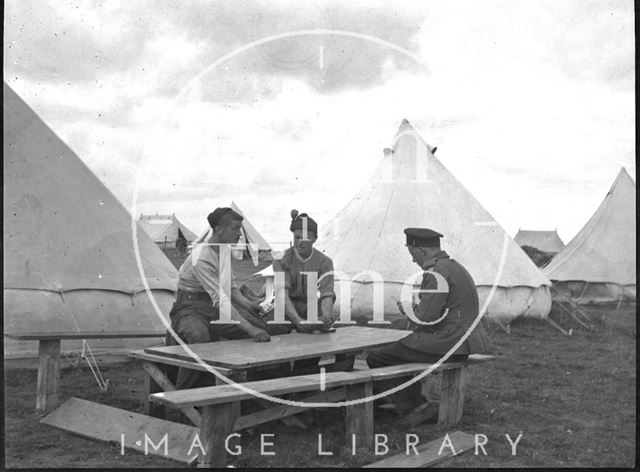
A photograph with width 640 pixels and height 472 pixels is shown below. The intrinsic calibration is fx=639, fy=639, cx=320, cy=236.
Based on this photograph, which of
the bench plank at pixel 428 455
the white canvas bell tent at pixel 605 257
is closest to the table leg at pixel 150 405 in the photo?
the bench plank at pixel 428 455

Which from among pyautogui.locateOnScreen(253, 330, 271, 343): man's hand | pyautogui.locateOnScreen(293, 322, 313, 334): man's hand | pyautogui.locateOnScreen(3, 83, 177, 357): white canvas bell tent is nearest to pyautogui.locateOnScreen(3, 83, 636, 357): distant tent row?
pyautogui.locateOnScreen(3, 83, 177, 357): white canvas bell tent

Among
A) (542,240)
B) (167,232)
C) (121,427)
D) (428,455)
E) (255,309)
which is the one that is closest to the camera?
(428,455)

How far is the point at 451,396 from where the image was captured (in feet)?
14.7

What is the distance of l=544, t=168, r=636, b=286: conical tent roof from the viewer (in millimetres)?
12859

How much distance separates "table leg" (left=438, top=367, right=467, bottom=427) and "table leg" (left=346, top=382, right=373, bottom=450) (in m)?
0.72

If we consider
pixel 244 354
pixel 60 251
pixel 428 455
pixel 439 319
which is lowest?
pixel 428 455

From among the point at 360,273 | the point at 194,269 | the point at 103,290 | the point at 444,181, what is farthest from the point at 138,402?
the point at 444,181

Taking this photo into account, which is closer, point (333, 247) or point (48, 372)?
point (48, 372)

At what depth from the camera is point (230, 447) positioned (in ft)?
13.0

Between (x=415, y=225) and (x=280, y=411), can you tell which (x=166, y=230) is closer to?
(x=415, y=225)

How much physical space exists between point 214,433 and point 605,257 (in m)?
11.6

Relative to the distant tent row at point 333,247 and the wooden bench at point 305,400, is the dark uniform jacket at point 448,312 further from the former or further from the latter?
the distant tent row at point 333,247

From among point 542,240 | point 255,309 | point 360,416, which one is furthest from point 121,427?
point 542,240

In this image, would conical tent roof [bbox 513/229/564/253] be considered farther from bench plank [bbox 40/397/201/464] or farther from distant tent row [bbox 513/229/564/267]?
bench plank [bbox 40/397/201/464]
